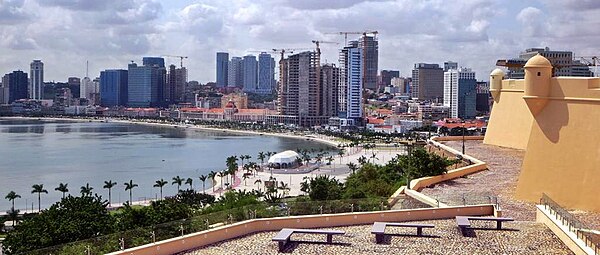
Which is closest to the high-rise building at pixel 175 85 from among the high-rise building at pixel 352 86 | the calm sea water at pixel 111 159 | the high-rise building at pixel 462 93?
the calm sea water at pixel 111 159

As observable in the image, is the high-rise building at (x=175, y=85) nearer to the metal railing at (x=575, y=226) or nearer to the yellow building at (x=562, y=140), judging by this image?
the yellow building at (x=562, y=140)

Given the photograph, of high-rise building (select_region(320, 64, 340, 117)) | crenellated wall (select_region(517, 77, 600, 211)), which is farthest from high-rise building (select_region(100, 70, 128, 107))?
crenellated wall (select_region(517, 77, 600, 211))

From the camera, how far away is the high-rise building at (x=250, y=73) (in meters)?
183

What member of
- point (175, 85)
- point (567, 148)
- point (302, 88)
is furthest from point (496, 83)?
point (175, 85)

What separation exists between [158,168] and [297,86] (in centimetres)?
4630

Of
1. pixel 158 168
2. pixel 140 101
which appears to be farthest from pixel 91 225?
pixel 140 101

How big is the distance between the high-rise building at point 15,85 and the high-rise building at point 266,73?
60.4 m

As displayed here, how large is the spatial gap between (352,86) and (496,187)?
6620 cm

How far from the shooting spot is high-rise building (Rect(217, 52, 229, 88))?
188000 mm

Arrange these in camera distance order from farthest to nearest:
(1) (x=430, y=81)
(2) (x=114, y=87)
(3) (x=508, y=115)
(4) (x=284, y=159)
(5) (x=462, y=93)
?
(2) (x=114, y=87)
(1) (x=430, y=81)
(5) (x=462, y=93)
(4) (x=284, y=159)
(3) (x=508, y=115)

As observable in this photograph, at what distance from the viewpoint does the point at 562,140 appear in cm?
1117

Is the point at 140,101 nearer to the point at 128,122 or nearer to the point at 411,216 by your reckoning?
the point at 128,122

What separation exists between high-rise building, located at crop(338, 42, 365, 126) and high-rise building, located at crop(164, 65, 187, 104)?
64.9 metres

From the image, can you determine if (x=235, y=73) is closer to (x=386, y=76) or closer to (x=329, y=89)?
(x=386, y=76)
